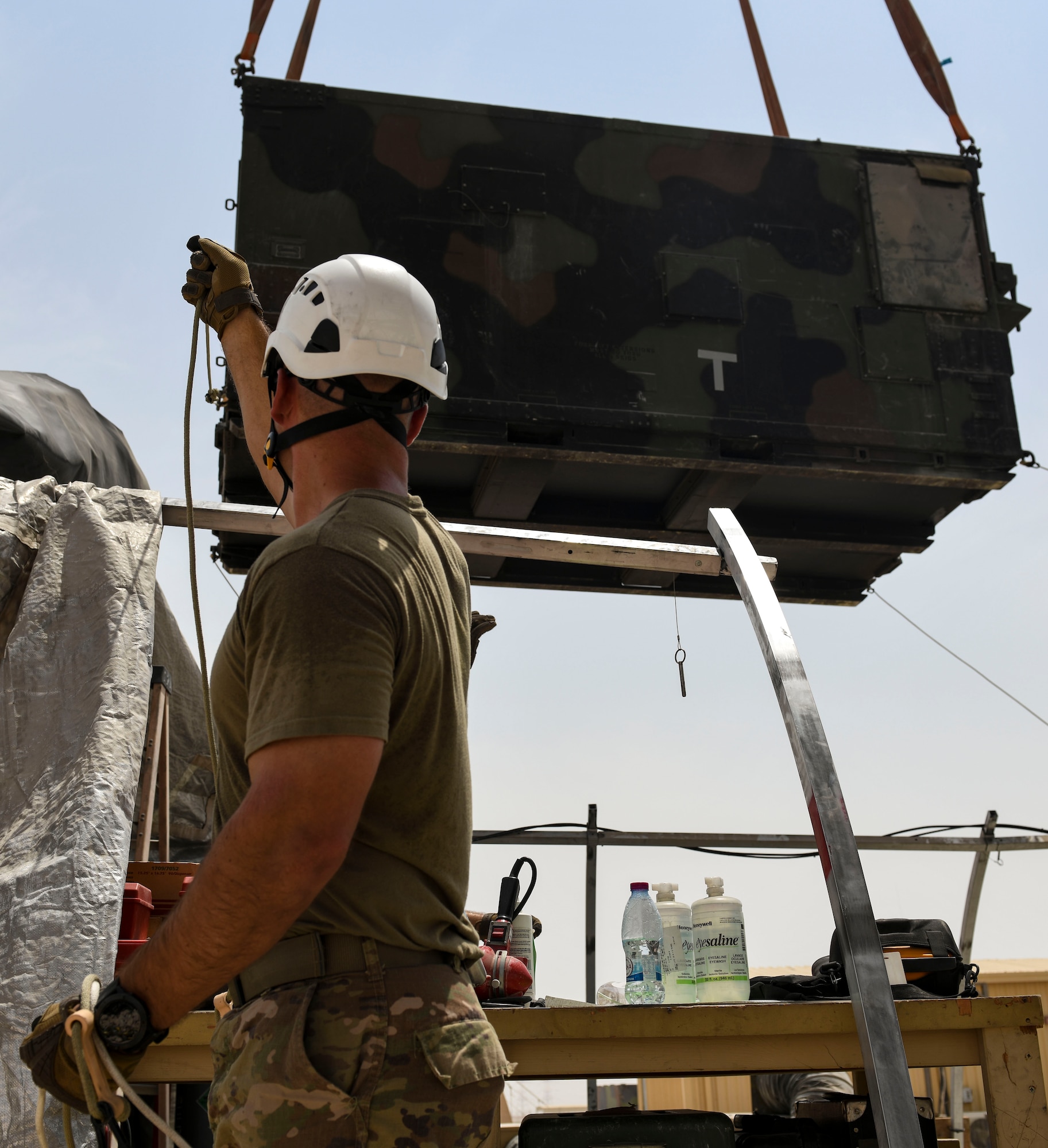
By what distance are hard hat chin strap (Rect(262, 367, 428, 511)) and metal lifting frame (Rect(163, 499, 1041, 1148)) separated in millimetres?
1575

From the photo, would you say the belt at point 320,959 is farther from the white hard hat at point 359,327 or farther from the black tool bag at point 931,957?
the black tool bag at point 931,957

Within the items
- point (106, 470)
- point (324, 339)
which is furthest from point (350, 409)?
point (106, 470)

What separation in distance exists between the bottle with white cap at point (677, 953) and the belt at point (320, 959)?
1776 millimetres

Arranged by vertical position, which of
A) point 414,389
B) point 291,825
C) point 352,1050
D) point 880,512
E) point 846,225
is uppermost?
point 846,225

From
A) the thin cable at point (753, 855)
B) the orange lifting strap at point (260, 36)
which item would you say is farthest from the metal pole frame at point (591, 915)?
the orange lifting strap at point (260, 36)

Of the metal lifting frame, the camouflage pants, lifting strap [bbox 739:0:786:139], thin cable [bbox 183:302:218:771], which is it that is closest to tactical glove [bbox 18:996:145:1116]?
the camouflage pants

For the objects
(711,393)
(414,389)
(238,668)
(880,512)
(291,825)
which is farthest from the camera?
(880,512)

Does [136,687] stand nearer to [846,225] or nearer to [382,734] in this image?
[382,734]

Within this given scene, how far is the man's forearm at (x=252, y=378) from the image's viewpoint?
101 inches

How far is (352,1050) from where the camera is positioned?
1570 mm

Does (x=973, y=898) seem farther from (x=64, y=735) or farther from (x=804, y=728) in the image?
(x=64, y=735)

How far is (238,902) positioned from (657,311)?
4601 mm


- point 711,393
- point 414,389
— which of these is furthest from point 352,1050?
point 711,393

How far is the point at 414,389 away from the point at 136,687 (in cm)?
175
